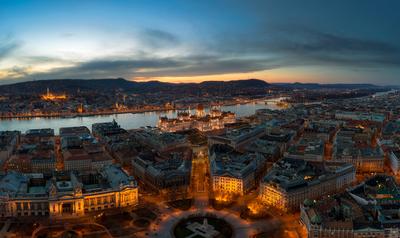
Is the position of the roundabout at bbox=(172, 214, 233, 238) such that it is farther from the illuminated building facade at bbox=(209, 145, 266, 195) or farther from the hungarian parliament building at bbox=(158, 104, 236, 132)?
the hungarian parliament building at bbox=(158, 104, 236, 132)

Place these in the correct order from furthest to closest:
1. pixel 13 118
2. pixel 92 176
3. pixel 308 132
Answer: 1. pixel 13 118
2. pixel 308 132
3. pixel 92 176

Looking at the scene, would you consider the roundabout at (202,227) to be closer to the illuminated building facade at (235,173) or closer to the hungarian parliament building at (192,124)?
the illuminated building facade at (235,173)

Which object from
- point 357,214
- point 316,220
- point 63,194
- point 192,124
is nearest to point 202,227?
point 316,220

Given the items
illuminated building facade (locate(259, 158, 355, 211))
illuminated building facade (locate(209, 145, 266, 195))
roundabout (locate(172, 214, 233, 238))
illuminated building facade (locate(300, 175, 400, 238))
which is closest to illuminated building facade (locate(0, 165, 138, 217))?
roundabout (locate(172, 214, 233, 238))

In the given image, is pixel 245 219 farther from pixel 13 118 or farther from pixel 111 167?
pixel 13 118

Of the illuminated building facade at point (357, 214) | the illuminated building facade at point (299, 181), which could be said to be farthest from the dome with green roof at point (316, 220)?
the illuminated building facade at point (299, 181)

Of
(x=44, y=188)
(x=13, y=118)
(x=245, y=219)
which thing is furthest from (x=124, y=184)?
(x=13, y=118)

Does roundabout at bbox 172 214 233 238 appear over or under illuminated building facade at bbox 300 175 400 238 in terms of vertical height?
under

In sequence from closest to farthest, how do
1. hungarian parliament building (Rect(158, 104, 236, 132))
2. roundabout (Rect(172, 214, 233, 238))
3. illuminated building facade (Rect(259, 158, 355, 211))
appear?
roundabout (Rect(172, 214, 233, 238))
illuminated building facade (Rect(259, 158, 355, 211))
hungarian parliament building (Rect(158, 104, 236, 132))
